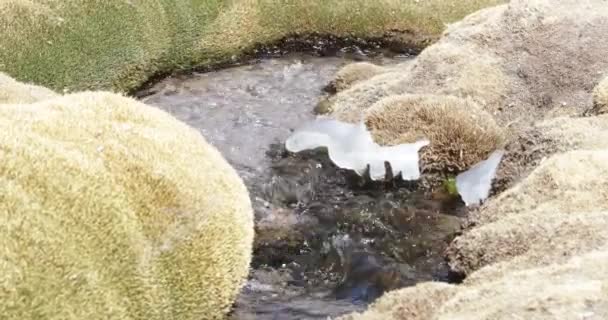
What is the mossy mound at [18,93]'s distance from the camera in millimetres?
11962

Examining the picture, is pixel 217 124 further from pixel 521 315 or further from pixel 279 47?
pixel 521 315

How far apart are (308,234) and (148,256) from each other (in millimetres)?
4466

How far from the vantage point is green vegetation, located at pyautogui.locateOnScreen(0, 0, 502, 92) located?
1739cm

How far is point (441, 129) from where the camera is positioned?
1341 centimetres

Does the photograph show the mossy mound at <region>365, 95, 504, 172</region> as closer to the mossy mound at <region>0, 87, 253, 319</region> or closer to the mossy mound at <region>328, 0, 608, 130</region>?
the mossy mound at <region>328, 0, 608, 130</region>

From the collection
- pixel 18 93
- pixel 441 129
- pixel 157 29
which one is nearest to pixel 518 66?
pixel 441 129

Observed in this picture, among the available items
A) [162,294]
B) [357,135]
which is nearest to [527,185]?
[357,135]

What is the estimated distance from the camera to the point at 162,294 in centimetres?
793

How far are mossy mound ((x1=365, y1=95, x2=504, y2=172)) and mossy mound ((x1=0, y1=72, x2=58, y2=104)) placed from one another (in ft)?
17.4

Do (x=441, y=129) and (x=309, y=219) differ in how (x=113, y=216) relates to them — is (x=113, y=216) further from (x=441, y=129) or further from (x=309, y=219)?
(x=441, y=129)

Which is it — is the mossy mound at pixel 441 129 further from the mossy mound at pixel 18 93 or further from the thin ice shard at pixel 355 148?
the mossy mound at pixel 18 93

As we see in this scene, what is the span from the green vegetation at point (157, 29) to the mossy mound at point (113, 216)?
8.87 meters

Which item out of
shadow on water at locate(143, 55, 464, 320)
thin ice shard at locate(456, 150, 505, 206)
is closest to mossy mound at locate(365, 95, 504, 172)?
thin ice shard at locate(456, 150, 505, 206)

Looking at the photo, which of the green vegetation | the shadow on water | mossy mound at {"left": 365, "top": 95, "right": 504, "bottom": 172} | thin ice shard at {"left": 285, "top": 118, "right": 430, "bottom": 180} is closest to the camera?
the shadow on water
